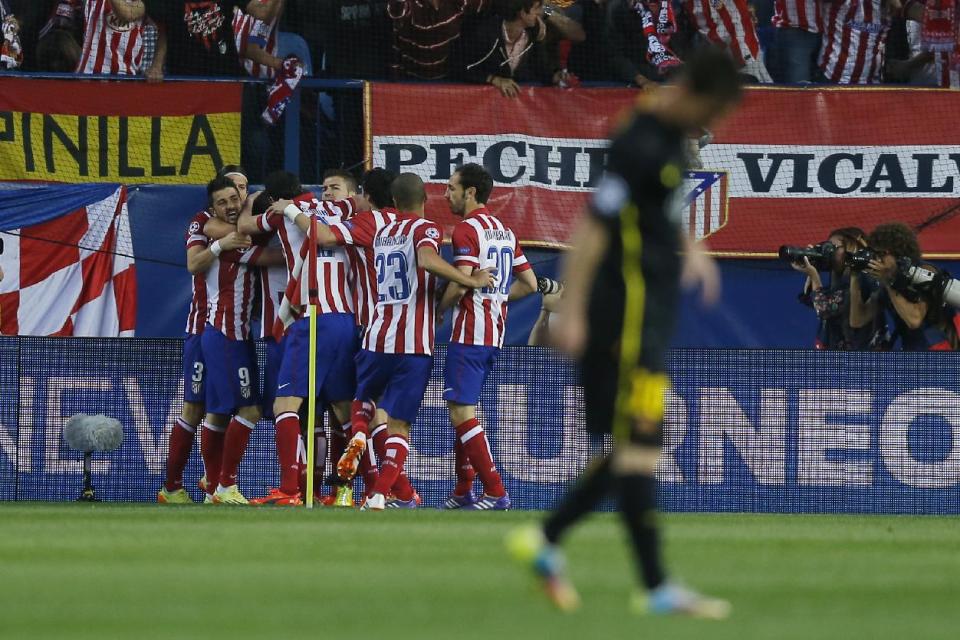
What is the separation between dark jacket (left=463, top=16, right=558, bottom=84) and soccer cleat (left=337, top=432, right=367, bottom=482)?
19.8ft

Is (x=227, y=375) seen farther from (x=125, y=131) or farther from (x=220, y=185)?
(x=125, y=131)

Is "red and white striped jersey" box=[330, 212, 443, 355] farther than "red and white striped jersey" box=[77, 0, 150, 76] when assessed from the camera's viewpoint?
No

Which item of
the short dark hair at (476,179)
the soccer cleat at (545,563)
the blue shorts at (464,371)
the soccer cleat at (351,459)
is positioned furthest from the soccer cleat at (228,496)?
the soccer cleat at (545,563)

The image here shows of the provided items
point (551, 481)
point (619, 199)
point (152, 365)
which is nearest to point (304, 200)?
point (152, 365)

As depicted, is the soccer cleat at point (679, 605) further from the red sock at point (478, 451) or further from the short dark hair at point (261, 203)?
the short dark hair at point (261, 203)

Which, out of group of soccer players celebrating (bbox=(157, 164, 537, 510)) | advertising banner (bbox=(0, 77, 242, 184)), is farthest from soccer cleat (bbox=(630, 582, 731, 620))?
advertising banner (bbox=(0, 77, 242, 184))

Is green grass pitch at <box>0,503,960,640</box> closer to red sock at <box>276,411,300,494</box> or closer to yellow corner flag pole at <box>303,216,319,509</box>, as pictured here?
red sock at <box>276,411,300,494</box>

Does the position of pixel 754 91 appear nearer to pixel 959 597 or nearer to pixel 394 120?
pixel 394 120

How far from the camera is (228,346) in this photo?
12398 millimetres

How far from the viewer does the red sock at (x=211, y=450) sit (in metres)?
12.5

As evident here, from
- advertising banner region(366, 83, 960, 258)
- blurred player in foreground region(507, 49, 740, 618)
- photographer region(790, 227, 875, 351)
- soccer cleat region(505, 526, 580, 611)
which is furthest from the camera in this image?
advertising banner region(366, 83, 960, 258)

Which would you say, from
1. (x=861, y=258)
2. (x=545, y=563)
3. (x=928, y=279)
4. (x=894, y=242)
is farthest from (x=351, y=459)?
(x=545, y=563)

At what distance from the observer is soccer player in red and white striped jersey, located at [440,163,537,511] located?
38.4ft

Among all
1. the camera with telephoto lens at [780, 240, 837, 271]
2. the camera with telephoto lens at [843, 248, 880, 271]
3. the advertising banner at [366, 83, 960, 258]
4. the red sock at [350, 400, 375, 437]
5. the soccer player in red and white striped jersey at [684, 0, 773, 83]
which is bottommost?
the red sock at [350, 400, 375, 437]
